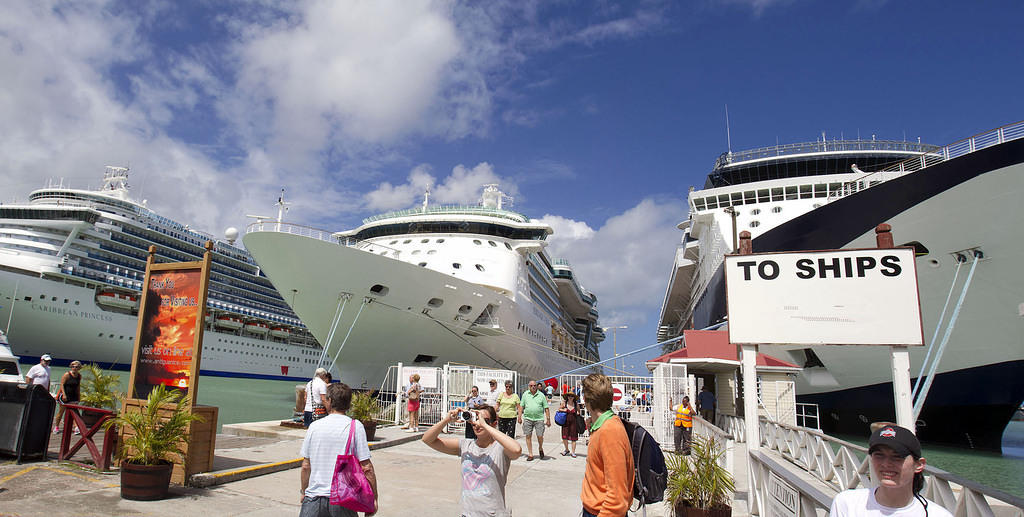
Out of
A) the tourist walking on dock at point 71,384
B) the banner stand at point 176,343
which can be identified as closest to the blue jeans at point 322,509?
the banner stand at point 176,343

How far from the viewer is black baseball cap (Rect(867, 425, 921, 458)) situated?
1.95 meters

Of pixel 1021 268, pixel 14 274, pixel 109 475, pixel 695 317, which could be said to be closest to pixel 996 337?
pixel 1021 268

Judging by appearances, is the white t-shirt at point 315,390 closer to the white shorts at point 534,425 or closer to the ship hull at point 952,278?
the white shorts at point 534,425

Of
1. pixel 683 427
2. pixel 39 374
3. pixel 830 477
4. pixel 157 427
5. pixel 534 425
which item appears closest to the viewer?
pixel 157 427

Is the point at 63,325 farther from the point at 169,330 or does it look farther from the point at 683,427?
the point at 683,427

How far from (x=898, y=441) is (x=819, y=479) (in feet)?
16.4

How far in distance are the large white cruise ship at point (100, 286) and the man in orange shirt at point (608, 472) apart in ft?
158

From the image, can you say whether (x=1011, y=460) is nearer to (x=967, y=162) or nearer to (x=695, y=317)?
(x=967, y=162)

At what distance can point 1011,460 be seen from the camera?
13070 millimetres

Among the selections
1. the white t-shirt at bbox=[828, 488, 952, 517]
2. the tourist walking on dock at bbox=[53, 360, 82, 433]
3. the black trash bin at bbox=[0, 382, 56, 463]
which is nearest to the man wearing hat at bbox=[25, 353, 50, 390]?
the tourist walking on dock at bbox=[53, 360, 82, 433]

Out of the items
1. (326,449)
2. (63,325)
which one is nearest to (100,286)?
(63,325)

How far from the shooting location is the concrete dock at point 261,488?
4.96m

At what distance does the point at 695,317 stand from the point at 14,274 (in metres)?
45.0

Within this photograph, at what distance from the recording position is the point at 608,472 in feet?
9.24
